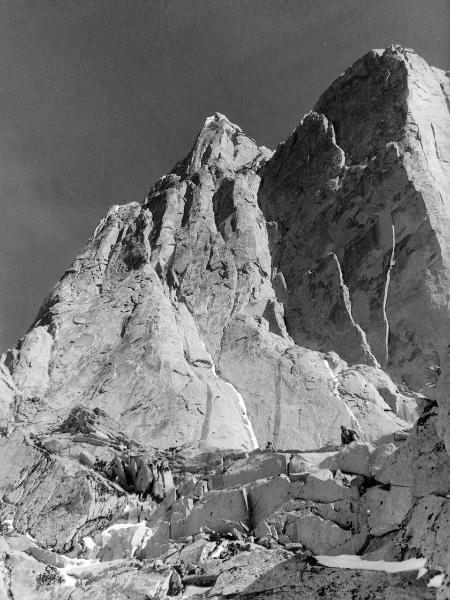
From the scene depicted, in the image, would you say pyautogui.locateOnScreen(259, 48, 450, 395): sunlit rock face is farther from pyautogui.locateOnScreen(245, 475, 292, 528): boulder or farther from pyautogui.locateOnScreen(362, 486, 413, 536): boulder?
pyautogui.locateOnScreen(362, 486, 413, 536): boulder

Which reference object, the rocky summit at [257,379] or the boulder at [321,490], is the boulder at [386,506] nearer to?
the rocky summit at [257,379]

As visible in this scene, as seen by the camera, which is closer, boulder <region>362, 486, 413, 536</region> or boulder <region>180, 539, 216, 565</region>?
boulder <region>362, 486, 413, 536</region>

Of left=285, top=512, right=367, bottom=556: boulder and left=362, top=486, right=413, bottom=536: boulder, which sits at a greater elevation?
left=362, top=486, right=413, bottom=536: boulder

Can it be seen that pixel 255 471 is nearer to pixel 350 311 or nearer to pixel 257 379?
pixel 257 379

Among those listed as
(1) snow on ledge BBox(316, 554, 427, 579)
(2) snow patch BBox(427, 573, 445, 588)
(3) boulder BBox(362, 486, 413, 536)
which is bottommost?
(2) snow patch BBox(427, 573, 445, 588)

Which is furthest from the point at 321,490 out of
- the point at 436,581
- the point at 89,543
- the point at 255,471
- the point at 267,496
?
the point at 89,543

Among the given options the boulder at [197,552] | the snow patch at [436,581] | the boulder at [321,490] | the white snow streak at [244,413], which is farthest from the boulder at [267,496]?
the white snow streak at [244,413]

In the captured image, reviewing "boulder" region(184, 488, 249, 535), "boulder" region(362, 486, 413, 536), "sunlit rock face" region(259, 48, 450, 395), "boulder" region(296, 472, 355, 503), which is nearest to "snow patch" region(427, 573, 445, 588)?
"boulder" region(362, 486, 413, 536)
